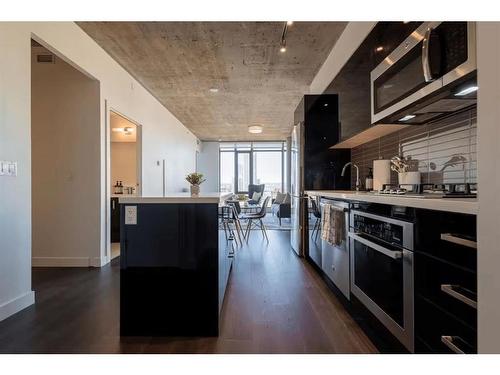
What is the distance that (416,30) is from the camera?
5.96 feet

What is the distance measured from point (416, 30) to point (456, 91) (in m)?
0.47

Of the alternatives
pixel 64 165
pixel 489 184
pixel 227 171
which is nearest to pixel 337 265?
→ pixel 489 184

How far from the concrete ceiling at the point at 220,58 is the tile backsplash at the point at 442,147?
Result: 1482 millimetres

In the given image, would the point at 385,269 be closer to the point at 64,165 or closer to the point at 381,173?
the point at 381,173

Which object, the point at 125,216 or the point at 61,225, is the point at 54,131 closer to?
the point at 61,225

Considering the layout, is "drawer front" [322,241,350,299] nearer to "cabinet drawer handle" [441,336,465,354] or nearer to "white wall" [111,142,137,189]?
"cabinet drawer handle" [441,336,465,354]

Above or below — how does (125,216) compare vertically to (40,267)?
above

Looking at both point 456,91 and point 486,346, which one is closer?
point 486,346

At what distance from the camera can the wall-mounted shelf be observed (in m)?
2.58

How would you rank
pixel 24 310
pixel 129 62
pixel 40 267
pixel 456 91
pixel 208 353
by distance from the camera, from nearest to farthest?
pixel 456 91
pixel 208 353
pixel 24 310
pixel 40 267
pixel 129 62

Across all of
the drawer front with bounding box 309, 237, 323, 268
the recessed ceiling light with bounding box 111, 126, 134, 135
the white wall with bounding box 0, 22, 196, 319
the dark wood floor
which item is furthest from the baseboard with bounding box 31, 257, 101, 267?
the recessed ceiling light with bounding box 111, 126, 134, 135

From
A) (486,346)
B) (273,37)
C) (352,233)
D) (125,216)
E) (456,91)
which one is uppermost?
(273,37)

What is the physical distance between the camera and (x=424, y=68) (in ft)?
5.38

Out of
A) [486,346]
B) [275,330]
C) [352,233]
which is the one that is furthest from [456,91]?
[275,330]
